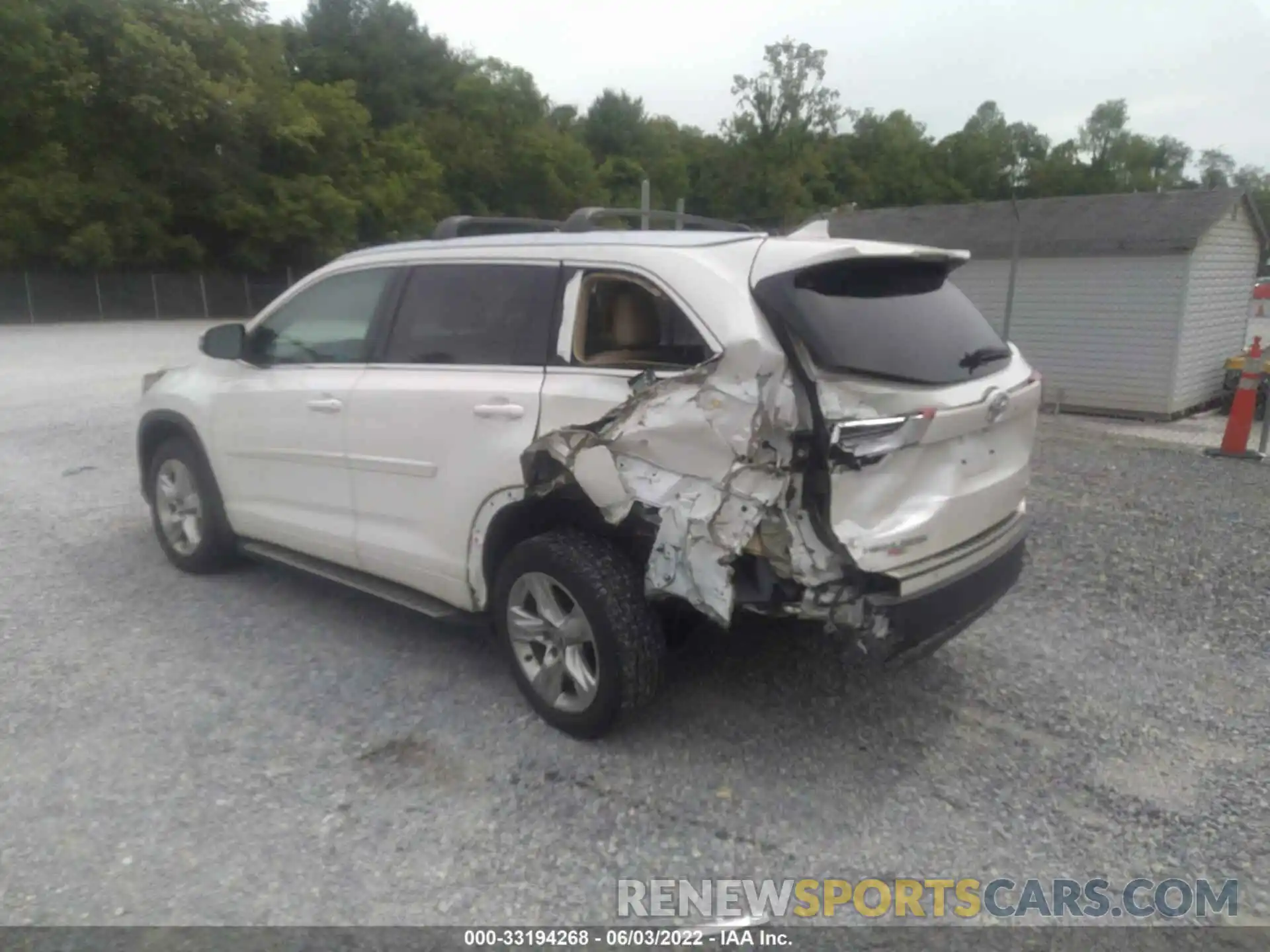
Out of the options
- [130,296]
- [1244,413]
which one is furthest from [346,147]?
[1244,413]

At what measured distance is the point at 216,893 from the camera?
282 cm

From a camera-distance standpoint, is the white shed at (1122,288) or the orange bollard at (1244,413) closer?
the orange bollard at (1244,413)

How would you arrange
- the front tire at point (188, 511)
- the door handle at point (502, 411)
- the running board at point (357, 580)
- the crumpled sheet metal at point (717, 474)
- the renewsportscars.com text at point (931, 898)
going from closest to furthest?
the renewsportscars.com text at point (931, 898)
the crumpled sheet metal at point (717, 474)
the door handle at point (502, 411)
the running board at point (357, 580)
the front tire at point (188, 511)

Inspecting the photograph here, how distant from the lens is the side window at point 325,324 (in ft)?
14.5

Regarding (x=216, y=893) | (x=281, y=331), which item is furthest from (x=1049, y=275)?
(x=216, y=893)

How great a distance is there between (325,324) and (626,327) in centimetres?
180

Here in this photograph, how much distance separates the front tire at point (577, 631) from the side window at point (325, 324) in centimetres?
142

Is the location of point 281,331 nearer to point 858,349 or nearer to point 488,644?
point 488,644

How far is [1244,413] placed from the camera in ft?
30.6

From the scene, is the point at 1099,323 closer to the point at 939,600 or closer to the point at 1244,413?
the point at 1244,413

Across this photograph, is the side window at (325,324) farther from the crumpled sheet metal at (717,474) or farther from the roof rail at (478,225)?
the crumpled sheet metal at (717,474)

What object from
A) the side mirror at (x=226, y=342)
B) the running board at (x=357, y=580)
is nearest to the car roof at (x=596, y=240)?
the side mirror at (x=226, y=342)

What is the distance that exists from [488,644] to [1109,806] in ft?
8.66

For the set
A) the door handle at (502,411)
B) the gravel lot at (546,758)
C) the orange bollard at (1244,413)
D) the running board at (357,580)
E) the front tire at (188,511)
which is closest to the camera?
the gravel lot at (546,758)
